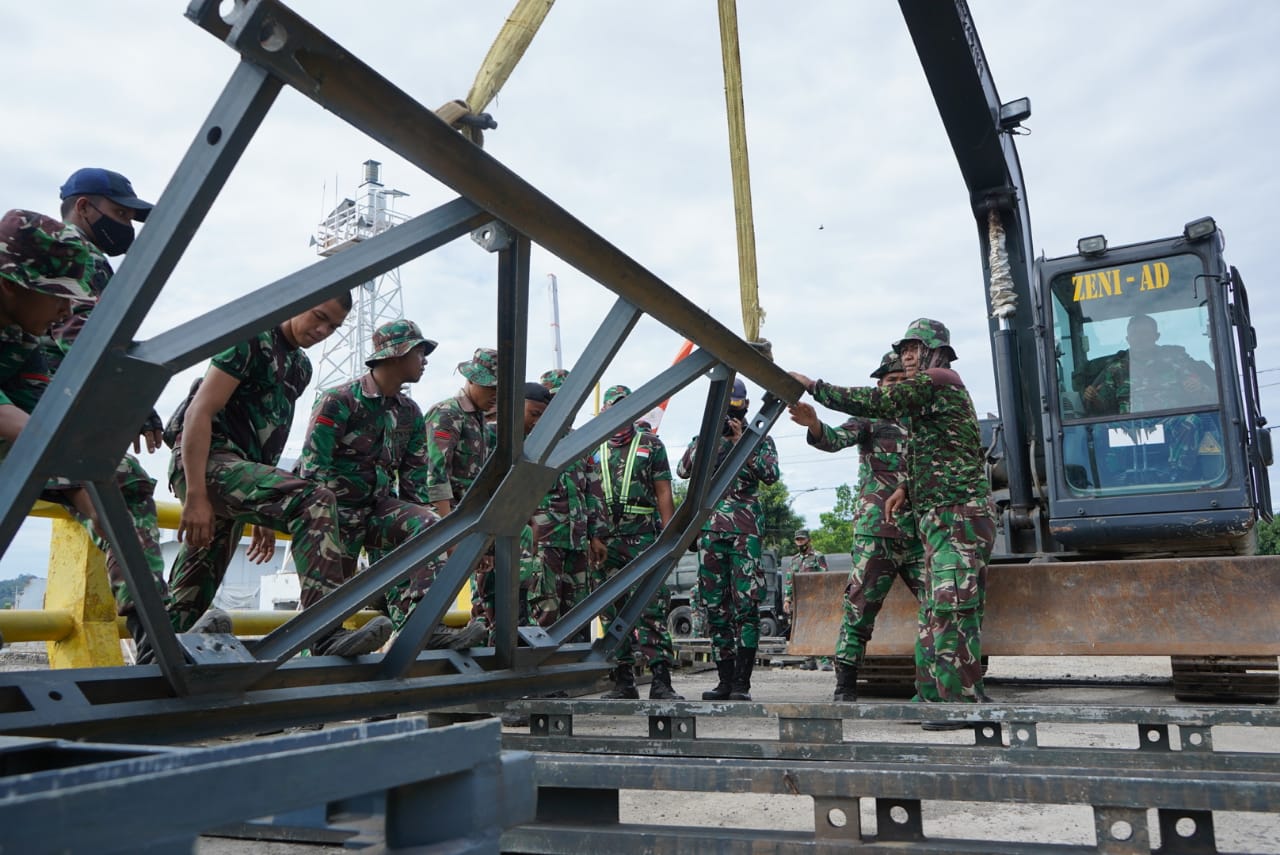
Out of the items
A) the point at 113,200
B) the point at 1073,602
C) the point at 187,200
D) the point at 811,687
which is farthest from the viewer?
the point at 811,687

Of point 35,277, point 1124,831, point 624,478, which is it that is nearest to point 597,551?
point 624,478

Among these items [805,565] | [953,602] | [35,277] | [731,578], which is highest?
[35,277]

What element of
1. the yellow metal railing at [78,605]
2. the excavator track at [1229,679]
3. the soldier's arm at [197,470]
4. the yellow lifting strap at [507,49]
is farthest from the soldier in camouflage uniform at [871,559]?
the soldier's arm at [197,470]

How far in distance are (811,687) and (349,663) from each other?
16.3 ft

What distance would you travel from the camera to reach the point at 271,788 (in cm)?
98

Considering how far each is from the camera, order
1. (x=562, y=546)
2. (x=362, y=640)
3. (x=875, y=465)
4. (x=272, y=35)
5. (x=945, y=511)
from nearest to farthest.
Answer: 1. (x=272, y=35)
2. (x=362, y=640)
3. (x=945, y=511)
4. (x=875, y=465)
5. (x=562, y=546)

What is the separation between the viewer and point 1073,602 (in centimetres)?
525

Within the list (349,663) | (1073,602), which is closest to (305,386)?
(349,663)

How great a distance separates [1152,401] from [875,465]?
1855 mm

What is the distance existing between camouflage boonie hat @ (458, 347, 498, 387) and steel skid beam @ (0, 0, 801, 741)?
6.37ft

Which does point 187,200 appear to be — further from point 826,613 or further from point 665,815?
point 826,613

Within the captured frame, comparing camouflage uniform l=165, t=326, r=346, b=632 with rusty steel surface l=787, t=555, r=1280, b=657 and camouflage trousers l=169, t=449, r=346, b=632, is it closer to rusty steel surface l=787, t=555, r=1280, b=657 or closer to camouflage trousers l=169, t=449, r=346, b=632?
camouflage trousers l=169, t=449, r=346, b=632

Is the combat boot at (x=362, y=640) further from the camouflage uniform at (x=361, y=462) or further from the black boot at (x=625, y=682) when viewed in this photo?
the black boot at (x=625, y=682)

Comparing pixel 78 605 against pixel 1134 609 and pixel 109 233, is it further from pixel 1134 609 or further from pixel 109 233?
pixel 1134 609
